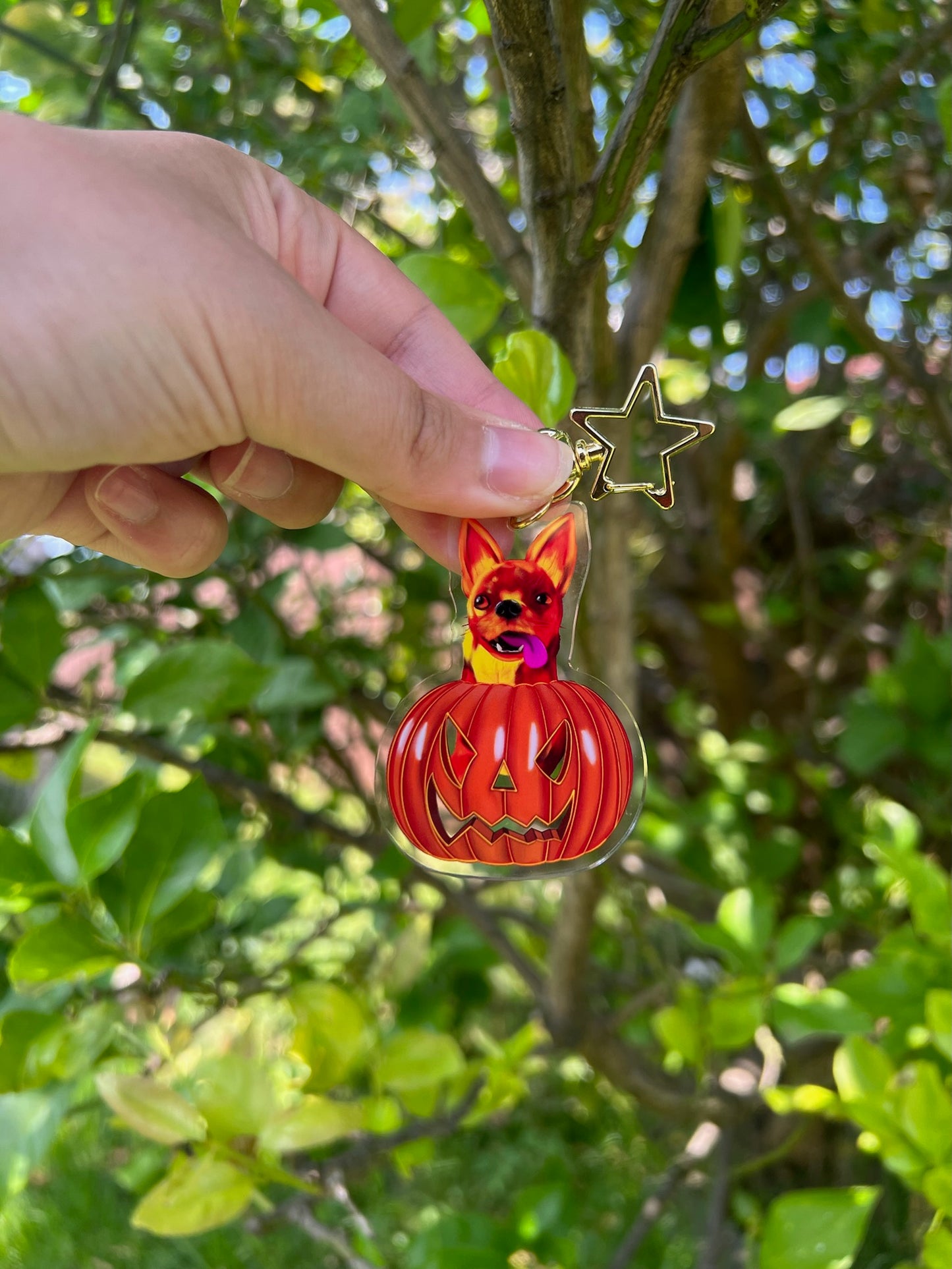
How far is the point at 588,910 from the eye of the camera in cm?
66

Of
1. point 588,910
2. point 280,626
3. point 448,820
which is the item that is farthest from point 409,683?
point 448,820

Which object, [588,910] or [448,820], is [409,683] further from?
[448,820]

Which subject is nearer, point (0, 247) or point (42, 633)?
point (0, 247)

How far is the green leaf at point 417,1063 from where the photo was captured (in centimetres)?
61

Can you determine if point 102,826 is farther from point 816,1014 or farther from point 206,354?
point 816,1014

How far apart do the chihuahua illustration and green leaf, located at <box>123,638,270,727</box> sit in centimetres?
16

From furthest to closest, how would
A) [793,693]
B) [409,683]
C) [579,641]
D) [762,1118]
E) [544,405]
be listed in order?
[793,693], [762,1118], [409,683], [579,641], [544,405]

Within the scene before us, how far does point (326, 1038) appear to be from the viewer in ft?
1.91

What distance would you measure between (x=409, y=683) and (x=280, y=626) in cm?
24

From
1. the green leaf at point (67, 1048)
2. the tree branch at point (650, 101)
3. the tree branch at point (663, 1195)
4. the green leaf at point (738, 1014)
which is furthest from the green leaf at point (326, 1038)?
the tree branch at point (650, 101)

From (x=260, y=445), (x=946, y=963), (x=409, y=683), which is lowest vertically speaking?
(x=409, y=683)

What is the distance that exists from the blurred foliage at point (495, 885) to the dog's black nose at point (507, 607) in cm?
8

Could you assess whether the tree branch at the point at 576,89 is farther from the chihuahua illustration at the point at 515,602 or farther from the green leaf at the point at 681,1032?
the green leaf at the point at 681,1032

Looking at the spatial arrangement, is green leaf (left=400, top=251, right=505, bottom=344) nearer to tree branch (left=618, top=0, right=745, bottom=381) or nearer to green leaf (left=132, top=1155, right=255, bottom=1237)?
tree branch (left=618, top=0, right=745, bottom=381)
